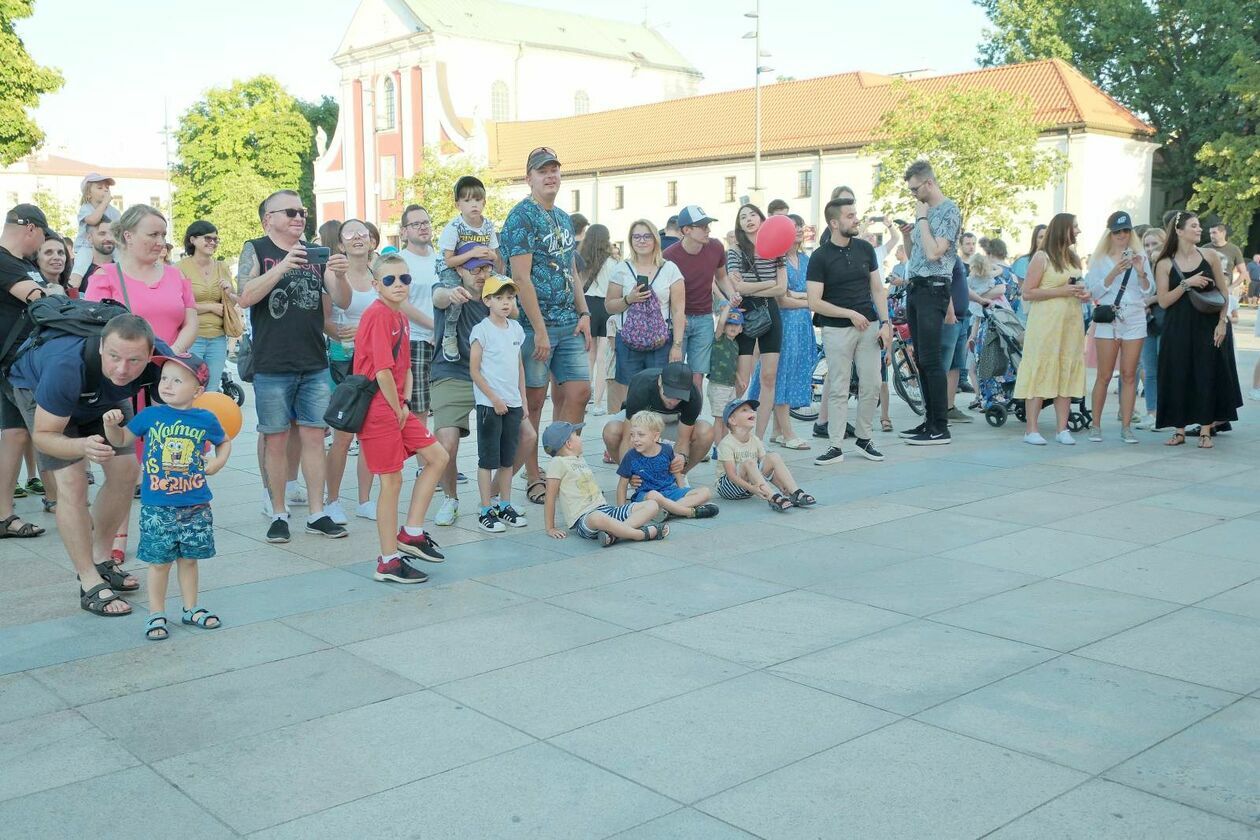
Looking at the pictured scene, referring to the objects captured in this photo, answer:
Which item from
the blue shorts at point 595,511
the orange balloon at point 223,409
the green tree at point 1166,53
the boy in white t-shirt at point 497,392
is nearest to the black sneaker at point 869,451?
the blue shorts at point 595,511

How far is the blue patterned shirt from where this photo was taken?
7.84 metres

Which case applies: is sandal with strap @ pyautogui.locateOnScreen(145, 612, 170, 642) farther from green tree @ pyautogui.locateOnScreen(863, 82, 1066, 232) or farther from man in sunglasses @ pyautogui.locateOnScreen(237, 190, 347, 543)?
green tree @ pyautogui.locateOnScreen(863, 82, 1066, 232)

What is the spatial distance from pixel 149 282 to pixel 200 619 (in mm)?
2236

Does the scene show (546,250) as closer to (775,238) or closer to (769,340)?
(775,238)

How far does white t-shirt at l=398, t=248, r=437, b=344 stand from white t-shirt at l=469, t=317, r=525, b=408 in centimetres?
60

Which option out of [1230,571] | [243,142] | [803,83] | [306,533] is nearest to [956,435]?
[1230,571]

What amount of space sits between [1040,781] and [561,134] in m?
67.1

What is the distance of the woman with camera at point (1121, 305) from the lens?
10445 millimetres

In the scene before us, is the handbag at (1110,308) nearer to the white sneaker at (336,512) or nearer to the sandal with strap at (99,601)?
the white sneaker at (336,512)

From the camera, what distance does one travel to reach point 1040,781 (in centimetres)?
367

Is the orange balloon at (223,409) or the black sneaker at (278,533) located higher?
the orange balloon at (223,409)

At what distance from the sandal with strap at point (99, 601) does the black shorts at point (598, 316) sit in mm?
6079

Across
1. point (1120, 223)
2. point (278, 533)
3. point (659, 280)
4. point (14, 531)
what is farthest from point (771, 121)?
point (14, 531)

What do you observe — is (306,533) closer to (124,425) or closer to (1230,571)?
(124,425)
